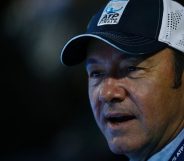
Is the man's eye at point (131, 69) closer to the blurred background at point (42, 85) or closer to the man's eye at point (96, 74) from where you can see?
the man's eye at point (96, 74)

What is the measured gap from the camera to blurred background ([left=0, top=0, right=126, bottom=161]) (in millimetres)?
3697

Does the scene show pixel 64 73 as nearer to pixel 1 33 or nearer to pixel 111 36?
pixel 1 33

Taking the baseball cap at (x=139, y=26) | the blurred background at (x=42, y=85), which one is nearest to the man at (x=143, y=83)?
the baseball cap at (x=139, y=26)

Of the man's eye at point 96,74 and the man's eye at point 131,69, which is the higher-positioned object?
the man's eye at point 131,69

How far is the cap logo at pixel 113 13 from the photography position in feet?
5.46

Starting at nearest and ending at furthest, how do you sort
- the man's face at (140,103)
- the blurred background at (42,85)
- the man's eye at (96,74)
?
1. the man's face at (140,103)
2. the man's eye at (96,74)
3. the blurred background at (42,85)

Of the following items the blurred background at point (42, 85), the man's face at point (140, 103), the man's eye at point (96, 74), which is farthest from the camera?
the blurred background at point (42, 85)

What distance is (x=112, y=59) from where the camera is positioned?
63.6 inches

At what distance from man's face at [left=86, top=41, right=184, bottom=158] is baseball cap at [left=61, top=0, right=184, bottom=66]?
4 centimetres

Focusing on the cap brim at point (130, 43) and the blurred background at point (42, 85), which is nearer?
the cap brim at point (130, 43)

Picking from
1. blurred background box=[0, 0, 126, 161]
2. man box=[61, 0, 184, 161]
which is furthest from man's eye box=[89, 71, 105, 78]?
blurred background box=[0, 0, 126, 161]

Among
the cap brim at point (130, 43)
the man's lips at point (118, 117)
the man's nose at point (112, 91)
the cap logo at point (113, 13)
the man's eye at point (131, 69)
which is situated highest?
the cap logo at point (113, 13)

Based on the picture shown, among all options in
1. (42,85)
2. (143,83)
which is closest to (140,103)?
(143,83)

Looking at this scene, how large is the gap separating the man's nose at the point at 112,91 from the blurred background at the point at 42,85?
2.02 meters
